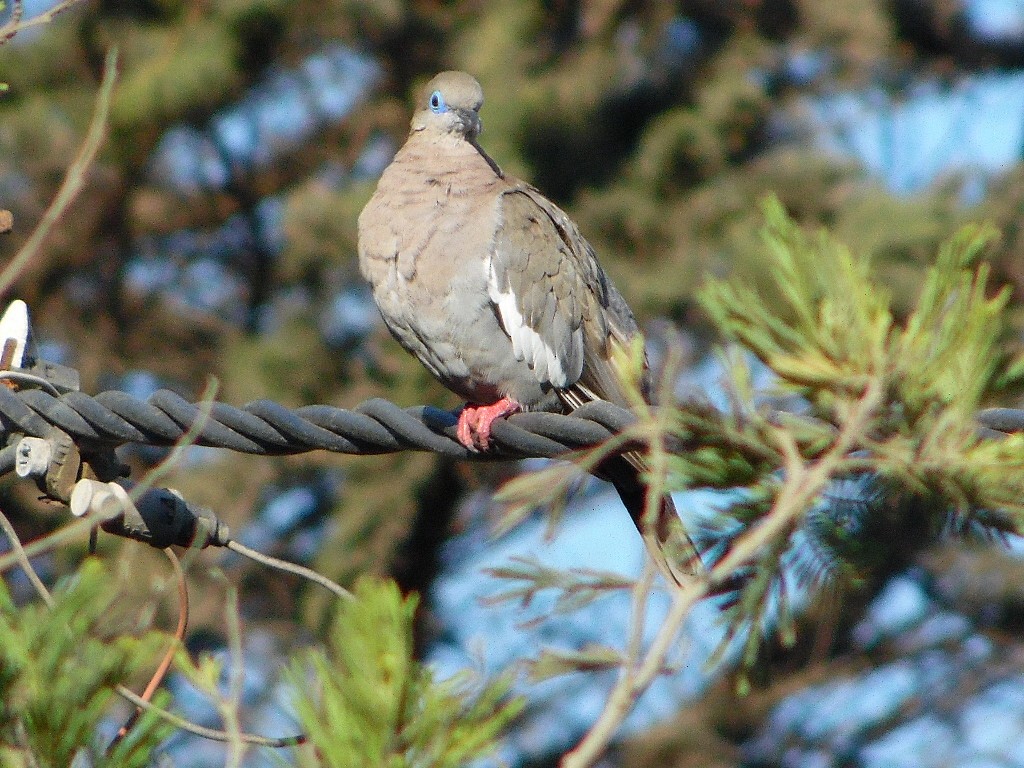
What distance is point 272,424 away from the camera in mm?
2936

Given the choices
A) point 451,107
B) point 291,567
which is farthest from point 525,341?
point 291,567

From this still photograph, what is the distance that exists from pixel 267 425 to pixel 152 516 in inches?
12.4

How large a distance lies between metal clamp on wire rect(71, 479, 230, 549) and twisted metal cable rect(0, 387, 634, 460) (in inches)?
5.1

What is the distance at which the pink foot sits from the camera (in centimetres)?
369

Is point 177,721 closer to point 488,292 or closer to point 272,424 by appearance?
point 272,424

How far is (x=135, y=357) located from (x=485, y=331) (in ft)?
21.9

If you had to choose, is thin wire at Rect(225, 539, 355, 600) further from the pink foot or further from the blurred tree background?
the blurred tree background

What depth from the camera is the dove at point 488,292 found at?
4160 millimetres

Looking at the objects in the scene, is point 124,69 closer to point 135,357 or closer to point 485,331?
point 135,357

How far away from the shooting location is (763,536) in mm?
1525

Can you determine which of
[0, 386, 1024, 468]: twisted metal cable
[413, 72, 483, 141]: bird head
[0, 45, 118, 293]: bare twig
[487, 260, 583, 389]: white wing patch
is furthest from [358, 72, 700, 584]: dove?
[0, 45, 118, 293]: bare twig

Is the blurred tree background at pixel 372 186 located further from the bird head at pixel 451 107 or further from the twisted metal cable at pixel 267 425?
the twisted metal cable at pixel 267 425

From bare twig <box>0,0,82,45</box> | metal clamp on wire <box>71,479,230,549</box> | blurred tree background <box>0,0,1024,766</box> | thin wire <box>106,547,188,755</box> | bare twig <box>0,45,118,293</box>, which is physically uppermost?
bare twig <box>0,0,82,45</box>

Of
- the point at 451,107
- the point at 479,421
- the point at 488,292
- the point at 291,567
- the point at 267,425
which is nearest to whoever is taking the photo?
the point at 291,567
